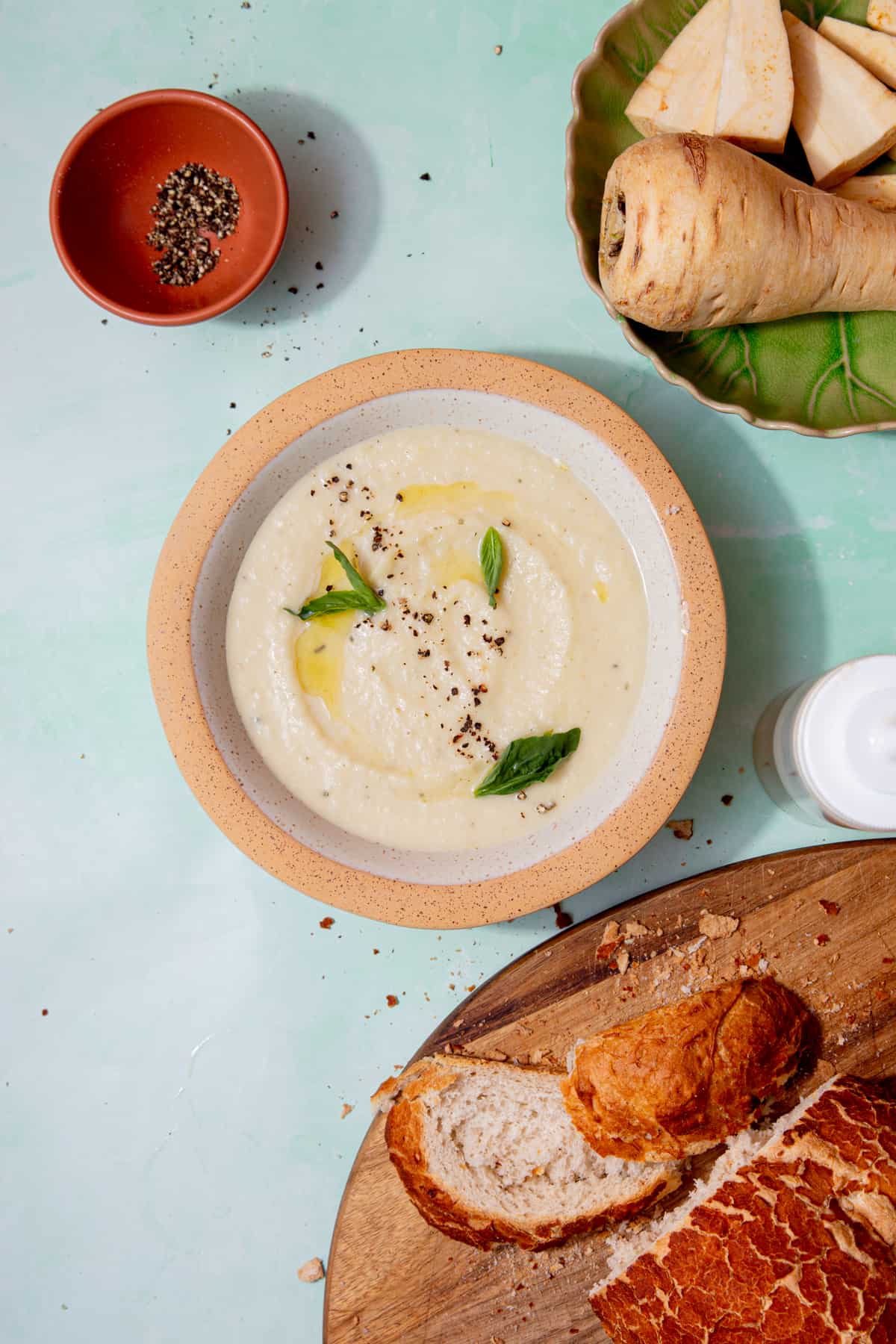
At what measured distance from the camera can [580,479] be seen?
229cm

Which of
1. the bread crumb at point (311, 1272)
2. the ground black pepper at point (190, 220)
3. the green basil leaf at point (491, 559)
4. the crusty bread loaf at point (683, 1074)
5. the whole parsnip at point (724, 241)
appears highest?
the whole parsnip at point (724, 241)

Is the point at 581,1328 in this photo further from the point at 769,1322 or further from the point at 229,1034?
the point at 229,1034

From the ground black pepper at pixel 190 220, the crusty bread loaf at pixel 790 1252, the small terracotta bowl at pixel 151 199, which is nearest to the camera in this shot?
the crusty bread loaf at pixel 790 1252

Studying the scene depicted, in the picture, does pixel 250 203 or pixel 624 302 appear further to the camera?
pixel 250 203

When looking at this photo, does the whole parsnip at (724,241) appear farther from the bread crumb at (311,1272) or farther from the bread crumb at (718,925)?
the bread crumb at (311,1272)

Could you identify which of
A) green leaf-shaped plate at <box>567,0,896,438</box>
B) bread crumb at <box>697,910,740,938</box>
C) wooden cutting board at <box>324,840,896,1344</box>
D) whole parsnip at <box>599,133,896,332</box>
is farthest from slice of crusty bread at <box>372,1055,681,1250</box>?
whole parsnip at <box>599,133,896,332</box>

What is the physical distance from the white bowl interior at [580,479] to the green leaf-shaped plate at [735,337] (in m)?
0.29

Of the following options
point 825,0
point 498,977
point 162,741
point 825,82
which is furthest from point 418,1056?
point 825,0

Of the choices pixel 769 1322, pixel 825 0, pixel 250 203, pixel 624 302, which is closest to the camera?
pixel 769 1322

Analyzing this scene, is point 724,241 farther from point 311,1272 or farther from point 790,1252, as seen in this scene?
point 311,1272

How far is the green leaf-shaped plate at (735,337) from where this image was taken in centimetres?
218

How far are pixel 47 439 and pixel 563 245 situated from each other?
5.04ft

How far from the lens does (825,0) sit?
2.25m

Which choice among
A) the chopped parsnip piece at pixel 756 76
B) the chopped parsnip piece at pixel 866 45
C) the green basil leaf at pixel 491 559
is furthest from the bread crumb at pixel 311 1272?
the chopped parsnip piece at pixel 866 45
